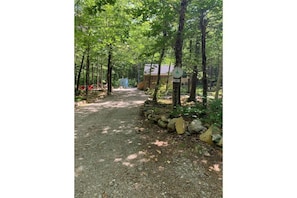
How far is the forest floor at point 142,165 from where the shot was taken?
0.93m

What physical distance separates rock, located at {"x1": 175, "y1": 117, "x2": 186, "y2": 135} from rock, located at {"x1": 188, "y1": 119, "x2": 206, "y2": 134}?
0.06 meters

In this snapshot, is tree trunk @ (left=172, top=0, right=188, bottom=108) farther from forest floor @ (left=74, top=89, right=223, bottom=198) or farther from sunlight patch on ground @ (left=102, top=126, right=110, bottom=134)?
sunlight patch on ground @ (left=102, top=126, right=110, bottom=134)

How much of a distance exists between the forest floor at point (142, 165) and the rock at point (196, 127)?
0.21 feet

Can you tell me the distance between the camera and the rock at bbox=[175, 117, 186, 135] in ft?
5.11

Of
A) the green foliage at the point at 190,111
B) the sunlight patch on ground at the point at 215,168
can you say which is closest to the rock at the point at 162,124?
the green foliage at the point at 190,111

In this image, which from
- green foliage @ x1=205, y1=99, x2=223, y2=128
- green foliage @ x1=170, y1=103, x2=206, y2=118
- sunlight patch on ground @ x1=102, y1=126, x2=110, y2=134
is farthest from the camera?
green foliage @ x1=170, y1=103, x2=206, y2=118

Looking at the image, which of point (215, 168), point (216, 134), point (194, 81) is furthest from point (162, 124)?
point (194, 81)

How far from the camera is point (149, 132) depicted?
1.63 m

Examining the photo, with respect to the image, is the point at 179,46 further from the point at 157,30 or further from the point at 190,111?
the point at 190,111

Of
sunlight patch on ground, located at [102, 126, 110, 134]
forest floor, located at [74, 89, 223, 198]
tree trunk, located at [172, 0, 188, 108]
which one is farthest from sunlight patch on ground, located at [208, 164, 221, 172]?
tree trunk, located at [172, 0, 188, 108]

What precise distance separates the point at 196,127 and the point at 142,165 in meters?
0.59

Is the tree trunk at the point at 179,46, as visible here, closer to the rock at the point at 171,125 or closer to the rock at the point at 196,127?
the rock at the point at 171,125

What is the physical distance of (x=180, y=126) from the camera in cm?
158
